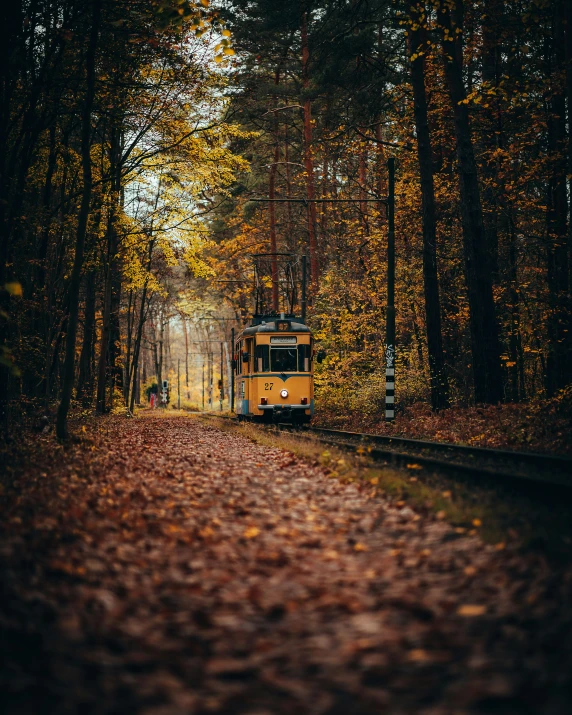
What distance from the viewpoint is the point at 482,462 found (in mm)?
11219

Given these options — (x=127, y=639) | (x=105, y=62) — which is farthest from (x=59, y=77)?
(x=127, y=639)

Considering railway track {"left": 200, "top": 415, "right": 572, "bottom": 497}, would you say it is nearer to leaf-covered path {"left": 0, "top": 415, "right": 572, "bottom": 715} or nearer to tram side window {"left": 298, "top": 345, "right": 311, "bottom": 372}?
leaf-covered path {"left": 0, "top": 415, "right": 572, "bottom": 715}

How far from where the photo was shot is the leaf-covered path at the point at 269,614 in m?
3.30

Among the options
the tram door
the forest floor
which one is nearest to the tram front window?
the tram door

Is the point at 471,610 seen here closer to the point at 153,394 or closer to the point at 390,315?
the point at 390,315

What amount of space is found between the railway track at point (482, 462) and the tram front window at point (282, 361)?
8.73m

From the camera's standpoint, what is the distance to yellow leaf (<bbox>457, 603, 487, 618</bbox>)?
Result: 14.0ft

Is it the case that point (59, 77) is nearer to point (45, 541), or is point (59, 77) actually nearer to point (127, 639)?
point (45, 541)

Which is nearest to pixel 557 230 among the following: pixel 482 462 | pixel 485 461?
pixel 485 461

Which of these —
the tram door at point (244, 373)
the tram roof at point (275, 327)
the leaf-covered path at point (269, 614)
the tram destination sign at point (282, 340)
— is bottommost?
the leaf-covered path at point (269, 614)

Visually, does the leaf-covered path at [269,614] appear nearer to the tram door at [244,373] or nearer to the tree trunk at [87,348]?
the tram door at [244,373]

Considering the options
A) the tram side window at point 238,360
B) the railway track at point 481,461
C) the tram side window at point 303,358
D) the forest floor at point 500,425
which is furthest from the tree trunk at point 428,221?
the tram side window at point 238,360

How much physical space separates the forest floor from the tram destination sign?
3842 mm

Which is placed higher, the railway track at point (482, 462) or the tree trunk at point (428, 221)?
the tree trunk at point (428, 221)
